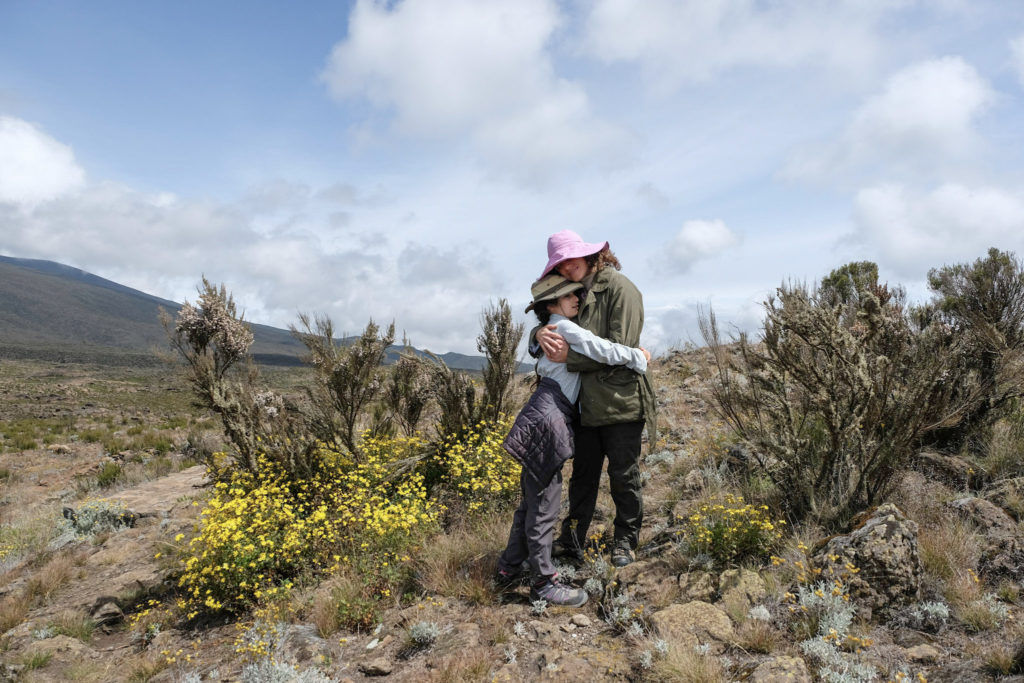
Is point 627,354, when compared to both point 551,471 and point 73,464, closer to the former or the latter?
point 551,471

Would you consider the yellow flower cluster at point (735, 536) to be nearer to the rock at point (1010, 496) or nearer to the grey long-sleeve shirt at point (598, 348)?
the grey long-sleeve shirt at point (598, 348)

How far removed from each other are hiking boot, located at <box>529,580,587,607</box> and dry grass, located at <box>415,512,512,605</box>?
406 millimetres

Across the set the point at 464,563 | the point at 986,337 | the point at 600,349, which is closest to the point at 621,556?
the point at 464,563

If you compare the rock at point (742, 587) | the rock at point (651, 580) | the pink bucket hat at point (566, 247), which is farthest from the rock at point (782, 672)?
the pink bucket hat at point (566, 247)

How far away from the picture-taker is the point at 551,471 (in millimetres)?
3094

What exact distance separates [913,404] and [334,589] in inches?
174

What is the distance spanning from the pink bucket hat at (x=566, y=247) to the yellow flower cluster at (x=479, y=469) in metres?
2.36

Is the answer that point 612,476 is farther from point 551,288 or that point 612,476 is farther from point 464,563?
point 464,563

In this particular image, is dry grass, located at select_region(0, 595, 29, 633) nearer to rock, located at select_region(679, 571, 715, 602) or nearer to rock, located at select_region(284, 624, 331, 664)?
rock, located at select_region(284, 624, 331, 664)

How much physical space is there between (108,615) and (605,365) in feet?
16.7

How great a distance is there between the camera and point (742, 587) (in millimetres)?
3141

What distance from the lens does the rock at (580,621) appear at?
319 centimetres

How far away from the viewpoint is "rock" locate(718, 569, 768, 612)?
305 cm

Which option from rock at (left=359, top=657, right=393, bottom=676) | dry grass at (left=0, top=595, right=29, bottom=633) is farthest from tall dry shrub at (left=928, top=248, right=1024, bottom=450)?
dry grass at (left=0, top=595, right=29, bottom=633)
